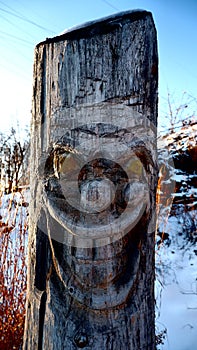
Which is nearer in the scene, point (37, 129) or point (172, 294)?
point (37, 129)

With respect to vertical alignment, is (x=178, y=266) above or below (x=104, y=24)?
below

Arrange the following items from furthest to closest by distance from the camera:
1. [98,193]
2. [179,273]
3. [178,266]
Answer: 1. [178,266]
2. [179,273]
3. [98,193]

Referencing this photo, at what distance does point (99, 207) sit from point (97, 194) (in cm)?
4

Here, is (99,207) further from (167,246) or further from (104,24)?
(167,246)

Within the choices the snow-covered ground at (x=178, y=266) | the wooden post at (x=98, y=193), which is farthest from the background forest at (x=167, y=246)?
the wooden post at (x=98, y=193)

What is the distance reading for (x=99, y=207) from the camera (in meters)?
0.96

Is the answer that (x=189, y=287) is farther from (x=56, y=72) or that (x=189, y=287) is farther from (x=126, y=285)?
(x=56, y=72)

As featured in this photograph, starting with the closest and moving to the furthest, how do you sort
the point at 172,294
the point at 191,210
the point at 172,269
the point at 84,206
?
the point at 84,206, the point at 172,294, the point at 172,269, the point at 191,210

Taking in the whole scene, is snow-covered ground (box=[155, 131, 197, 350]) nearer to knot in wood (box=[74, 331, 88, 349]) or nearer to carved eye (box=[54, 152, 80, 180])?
knot in wood (box=[74, 331, 88, 349])

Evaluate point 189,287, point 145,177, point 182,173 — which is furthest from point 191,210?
point 145,177

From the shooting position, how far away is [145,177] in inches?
40.5

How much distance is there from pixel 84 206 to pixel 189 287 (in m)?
3.23

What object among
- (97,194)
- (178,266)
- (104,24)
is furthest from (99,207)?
(178,266)

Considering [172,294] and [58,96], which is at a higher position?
[58,96]
